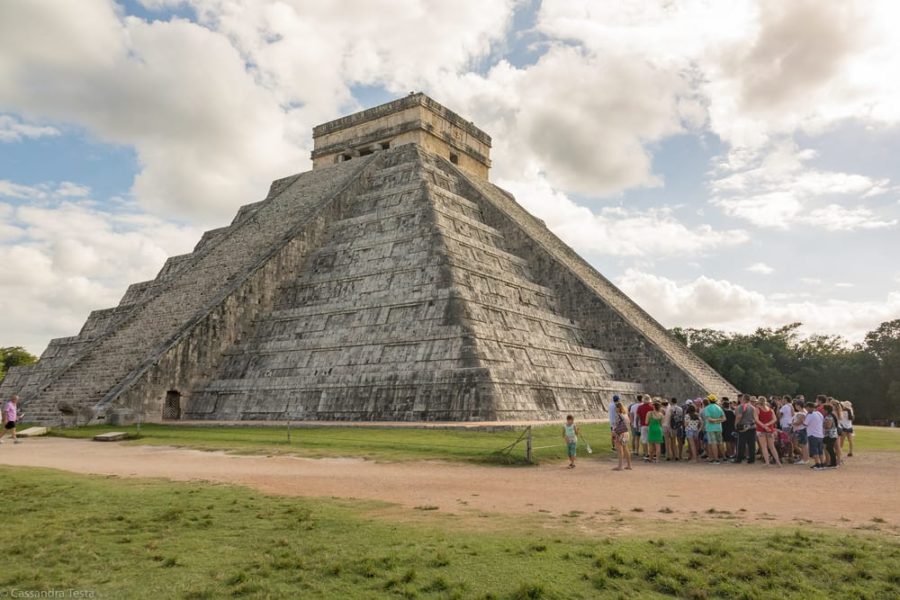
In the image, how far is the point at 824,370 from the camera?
3700 centimetres

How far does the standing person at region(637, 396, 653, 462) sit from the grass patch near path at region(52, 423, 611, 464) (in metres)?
0.72

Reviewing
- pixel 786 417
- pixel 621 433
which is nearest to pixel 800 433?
pixel 786 417

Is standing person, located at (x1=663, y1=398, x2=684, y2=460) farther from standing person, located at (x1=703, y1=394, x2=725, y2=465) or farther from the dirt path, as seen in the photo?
the dirt path

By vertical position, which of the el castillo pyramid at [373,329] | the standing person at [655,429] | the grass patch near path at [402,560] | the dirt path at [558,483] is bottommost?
the grass patch near path at [402,560]

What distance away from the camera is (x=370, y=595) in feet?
14.0

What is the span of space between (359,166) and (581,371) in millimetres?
13784

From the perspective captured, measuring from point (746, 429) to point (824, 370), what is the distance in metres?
30.2

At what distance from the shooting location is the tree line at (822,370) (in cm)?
3347

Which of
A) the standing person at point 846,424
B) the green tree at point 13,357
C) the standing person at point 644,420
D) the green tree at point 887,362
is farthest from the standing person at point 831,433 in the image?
the green tree at point 13,357

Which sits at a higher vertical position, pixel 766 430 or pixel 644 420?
pixel 644 420

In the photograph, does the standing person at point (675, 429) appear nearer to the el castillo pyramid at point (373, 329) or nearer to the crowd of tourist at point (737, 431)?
the crowd of tourist at point (737, 431)

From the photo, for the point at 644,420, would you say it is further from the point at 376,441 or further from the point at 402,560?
the point at 402,560

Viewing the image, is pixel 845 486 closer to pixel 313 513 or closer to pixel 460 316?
pixel 313 513

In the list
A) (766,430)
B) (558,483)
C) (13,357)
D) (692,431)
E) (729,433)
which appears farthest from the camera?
(13,357)
